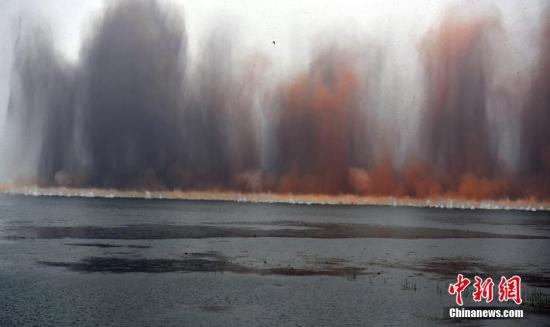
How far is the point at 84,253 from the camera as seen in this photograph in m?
64.5

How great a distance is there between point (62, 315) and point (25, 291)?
26.4 feet

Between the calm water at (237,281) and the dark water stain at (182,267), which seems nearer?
the calm water at (237,281)

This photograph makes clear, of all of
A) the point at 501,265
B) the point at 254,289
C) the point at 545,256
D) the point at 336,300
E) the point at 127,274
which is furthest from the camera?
the point at 545,256

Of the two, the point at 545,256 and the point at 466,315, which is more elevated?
the point at 545,256

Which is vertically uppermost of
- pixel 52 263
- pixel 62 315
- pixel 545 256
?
pixel 545 256

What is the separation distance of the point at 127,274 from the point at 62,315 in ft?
48.4

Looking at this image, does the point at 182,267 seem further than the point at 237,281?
Yes

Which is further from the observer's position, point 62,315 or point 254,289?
point 254,289

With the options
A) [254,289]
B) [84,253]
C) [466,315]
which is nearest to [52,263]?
[84,253]

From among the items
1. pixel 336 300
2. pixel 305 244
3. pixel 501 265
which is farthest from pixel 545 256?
pixel 336 300

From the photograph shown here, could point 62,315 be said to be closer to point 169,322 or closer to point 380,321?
point 169,322

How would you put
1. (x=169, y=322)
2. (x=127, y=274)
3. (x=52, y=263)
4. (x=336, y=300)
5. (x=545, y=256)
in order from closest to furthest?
(x=169, y=322)
(x=336, y=300)
(x=127, y=274)
(x=52, y=263)
(x=545, y=256)

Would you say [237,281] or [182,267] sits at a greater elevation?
[182,267]

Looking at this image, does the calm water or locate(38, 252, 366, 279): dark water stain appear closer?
the calm water
